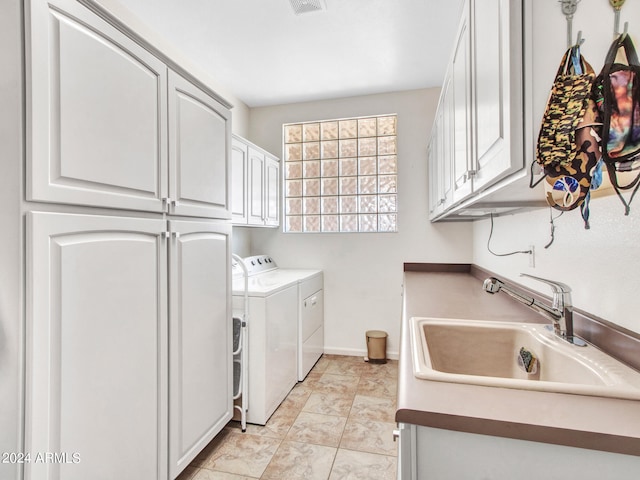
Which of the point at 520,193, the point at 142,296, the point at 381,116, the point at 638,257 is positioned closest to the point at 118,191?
the point at 142,296

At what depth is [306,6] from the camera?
1991mm

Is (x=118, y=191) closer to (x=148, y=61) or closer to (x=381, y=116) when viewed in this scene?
(x=148, y=61)

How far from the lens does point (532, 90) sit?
29.7 inches

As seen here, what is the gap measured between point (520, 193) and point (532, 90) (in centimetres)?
41

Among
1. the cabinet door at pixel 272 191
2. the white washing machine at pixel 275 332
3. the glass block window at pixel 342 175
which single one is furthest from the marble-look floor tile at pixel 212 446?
the glass block window at pixel 342 175

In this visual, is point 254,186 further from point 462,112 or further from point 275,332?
point 462,112

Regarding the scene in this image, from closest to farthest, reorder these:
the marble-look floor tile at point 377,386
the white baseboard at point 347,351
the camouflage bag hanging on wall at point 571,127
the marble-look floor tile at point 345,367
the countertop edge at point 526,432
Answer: the countertop edge at point 526,432 < the camouflage bag hanging on wall at point 571,127 < the marble-look floor tile at point 377,386 < the marble-look floor tile at point 345,367 < the white baseboard at point 347,351

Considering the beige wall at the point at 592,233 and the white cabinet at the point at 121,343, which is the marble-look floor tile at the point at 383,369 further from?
the beige wall at the point at 592,233

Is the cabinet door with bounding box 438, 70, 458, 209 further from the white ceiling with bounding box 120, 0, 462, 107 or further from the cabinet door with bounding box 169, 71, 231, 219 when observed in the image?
the cabinet door with bounding box 169, 71, 231, 219

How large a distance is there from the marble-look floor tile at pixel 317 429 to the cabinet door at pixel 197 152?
141 centimetres

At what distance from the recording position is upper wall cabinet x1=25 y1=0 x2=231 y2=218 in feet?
2.98

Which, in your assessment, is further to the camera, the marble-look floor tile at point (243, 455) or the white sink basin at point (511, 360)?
the marble-look floor tile at point (243, 455)

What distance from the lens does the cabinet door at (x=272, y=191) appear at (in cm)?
317

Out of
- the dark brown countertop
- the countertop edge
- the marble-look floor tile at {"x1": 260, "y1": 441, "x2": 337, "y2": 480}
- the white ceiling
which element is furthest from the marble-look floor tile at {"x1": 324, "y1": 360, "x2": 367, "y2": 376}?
the white ceiling
